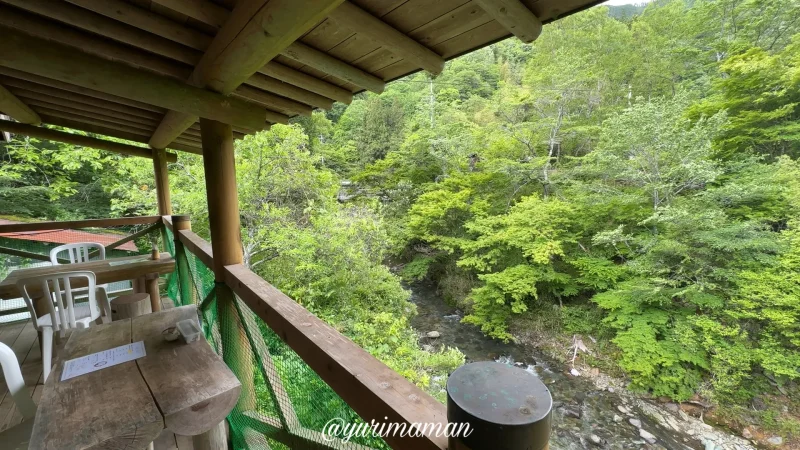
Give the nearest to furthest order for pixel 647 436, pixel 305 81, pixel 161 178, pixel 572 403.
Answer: pixel 305 81
pixel 161 178
pixel 647 436
pixel 572 403

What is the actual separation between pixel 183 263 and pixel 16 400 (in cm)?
163

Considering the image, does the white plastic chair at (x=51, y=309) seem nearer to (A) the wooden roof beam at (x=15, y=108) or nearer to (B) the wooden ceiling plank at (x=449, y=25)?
(A) the wooden roof beam at (x=15, y=108)

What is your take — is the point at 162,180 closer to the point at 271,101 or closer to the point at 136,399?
the point at 271,101

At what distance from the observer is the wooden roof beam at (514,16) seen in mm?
842

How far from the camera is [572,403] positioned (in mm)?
6070

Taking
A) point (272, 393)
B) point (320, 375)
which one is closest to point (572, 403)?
point (272, 393)

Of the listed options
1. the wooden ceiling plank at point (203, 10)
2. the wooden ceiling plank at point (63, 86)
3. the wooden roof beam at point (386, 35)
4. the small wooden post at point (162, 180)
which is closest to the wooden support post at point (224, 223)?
the wooden ceiling plank at point (203, 10)

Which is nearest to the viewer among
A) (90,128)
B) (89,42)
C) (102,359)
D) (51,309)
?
(102,359)

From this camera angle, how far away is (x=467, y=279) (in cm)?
991

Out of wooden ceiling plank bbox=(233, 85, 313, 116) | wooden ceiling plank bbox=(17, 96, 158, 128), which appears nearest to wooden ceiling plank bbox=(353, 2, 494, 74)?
wooden ceiling plank bbox=(233, 85, 313, 116)

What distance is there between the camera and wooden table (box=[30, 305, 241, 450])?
32.2 inches

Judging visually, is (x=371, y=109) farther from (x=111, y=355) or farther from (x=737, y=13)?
(x=111, y=355)

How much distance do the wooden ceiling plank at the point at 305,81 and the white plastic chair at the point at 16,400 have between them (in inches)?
56.5

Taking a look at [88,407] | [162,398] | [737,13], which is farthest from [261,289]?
[737,13]
